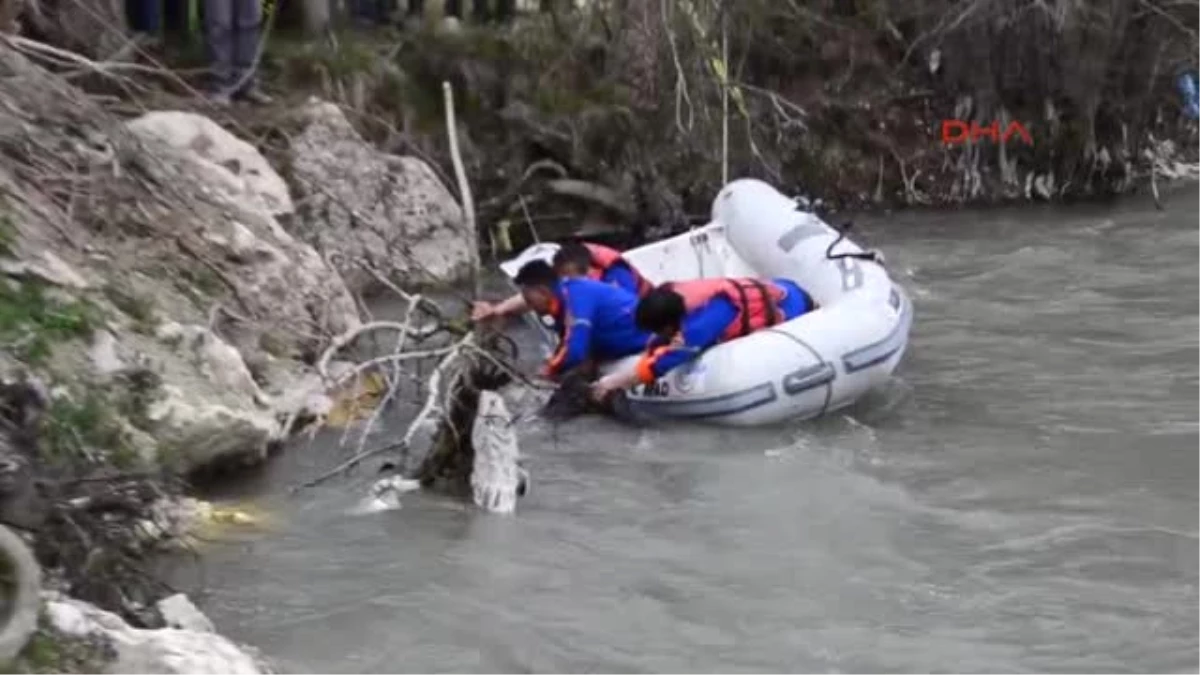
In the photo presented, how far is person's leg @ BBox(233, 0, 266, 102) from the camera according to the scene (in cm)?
1154

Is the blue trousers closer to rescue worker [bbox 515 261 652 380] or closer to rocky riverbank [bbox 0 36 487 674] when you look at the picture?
rocky riverbank [bbox 0 36 487 674]

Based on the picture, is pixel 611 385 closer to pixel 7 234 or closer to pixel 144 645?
pixel 7 234

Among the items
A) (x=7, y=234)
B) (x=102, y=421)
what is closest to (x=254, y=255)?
(x=7, y=234)

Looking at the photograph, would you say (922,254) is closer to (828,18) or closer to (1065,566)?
(828,18)

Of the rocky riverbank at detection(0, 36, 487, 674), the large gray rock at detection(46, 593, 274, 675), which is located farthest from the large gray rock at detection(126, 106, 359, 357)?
the large gray rock at detection(46, 593, 274, 675)

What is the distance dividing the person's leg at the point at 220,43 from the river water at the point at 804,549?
4.14 m

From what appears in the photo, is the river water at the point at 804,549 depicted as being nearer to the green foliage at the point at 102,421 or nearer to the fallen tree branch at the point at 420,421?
the fallen tree branch at the point at 420,421

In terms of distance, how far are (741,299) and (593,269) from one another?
75 cm

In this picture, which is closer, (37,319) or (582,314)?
(37,319)

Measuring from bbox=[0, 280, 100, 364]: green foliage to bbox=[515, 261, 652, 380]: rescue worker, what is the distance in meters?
2.43

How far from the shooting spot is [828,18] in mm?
16375

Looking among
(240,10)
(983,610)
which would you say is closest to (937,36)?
(240,10)

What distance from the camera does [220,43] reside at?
1159cm

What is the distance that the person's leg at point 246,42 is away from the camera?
11539 mm
